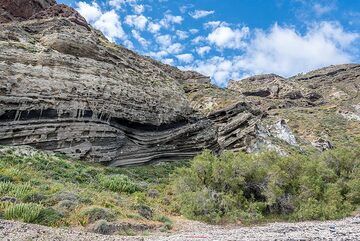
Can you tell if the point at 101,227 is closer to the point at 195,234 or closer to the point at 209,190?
the point at 195,234

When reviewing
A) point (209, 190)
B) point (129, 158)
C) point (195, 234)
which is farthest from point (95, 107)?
point (195, 234)

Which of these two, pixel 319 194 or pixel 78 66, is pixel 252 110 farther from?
pixel 319 194

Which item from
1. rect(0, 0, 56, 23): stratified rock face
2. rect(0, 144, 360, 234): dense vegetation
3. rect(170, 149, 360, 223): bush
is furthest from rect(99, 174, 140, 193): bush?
rect(0, 0, 56, 23): stratified rock face

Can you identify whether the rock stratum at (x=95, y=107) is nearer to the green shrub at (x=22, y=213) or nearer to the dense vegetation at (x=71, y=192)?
the dense vegetation at (x=71, y=192)

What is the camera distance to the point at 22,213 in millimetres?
14750

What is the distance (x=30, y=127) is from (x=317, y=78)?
526ft

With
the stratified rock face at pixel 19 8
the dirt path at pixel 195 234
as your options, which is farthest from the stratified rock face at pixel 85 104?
the stratified rock face at pixel 19 8

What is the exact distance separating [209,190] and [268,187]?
3373 mm

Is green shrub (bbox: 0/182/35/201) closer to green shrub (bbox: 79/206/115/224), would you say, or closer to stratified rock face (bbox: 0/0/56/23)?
green shrub (bbox: 79/206/115/224)

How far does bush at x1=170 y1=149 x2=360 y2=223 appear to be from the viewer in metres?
21.9

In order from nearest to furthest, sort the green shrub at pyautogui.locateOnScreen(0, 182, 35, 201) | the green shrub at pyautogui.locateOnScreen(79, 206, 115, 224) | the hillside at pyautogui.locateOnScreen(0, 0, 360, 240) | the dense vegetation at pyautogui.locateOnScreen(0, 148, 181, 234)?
1. the dense vegetation at pyautogui.locateOnScreen(0, 148, 181, 234)
2. the green shrub at pyautogui.locateOnScreen(79, 206, 115, 224)
3. the green shrub at pyautogui.locateOnScreen(0, 182, 35, 201)
4. the hillside at pyautogui.locateOnScreen(0, 0, 360, 240)

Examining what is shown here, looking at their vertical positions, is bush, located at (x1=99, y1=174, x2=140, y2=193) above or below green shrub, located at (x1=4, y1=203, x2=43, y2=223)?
above

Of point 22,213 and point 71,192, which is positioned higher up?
point 71,192

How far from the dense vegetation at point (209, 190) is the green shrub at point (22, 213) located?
1.11 metres
